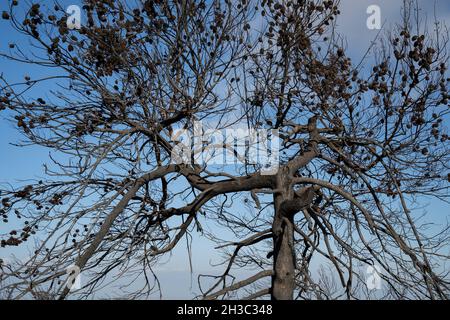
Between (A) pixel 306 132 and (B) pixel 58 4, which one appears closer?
(B) pixel 58 4

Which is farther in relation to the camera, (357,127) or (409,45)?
(357,127)

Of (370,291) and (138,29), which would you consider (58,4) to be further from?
(370,291)

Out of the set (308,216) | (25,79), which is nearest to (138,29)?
(25,79)

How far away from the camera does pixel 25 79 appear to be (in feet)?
27.3

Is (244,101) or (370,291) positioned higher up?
(244,101)

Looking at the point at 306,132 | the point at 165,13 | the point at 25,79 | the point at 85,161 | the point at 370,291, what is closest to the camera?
the point at 85,161

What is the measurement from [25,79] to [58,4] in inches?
52.4

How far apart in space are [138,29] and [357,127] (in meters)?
4.56
